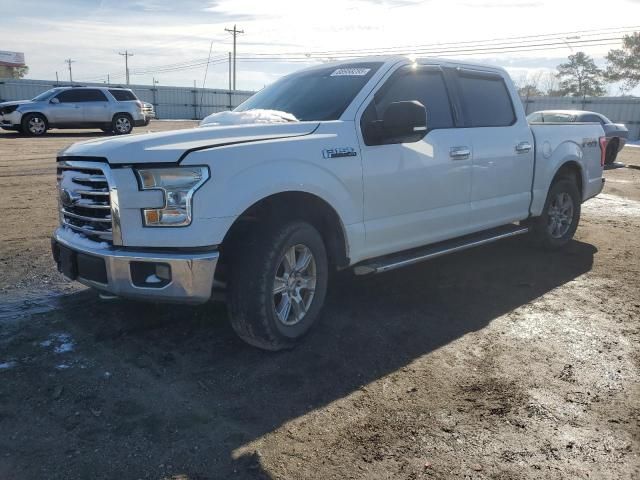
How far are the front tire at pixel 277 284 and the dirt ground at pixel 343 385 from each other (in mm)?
179

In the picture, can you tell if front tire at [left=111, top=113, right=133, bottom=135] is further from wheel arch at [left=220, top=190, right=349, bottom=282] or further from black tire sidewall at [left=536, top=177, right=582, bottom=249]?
wheel arch at [left=220, top=190, right=349, bottom=282]

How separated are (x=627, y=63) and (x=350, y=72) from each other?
180ft

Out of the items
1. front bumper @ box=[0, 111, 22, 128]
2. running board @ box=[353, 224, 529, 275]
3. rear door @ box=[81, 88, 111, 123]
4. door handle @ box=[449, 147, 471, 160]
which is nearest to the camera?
running board @ box=[353, 224, 529, 275]

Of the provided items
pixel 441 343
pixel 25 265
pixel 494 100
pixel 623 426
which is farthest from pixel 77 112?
A: pixel 623 426

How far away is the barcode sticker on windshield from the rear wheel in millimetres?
18813

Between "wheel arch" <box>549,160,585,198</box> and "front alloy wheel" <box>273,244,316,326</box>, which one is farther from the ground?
"wheel arch" <box>549,160,585,198</box>

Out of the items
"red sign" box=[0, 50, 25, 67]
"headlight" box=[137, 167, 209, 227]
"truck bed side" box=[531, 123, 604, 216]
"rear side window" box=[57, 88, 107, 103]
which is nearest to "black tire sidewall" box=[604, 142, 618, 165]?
"truck bed side" box=[531, 123, 604, 216]

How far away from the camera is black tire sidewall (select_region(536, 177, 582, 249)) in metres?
6.49

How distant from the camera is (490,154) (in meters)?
5.39

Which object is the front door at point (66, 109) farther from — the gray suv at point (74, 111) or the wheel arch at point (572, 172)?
the wheel arch at point (572, 172)

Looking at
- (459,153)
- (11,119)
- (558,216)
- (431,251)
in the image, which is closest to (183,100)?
(11,119)

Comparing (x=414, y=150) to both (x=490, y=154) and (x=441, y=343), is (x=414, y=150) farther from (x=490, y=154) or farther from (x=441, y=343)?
(x=441, y=343)

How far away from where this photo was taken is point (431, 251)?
4.87m

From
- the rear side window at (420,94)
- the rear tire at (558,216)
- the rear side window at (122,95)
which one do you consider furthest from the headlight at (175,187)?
the rear side window at (122,95)
